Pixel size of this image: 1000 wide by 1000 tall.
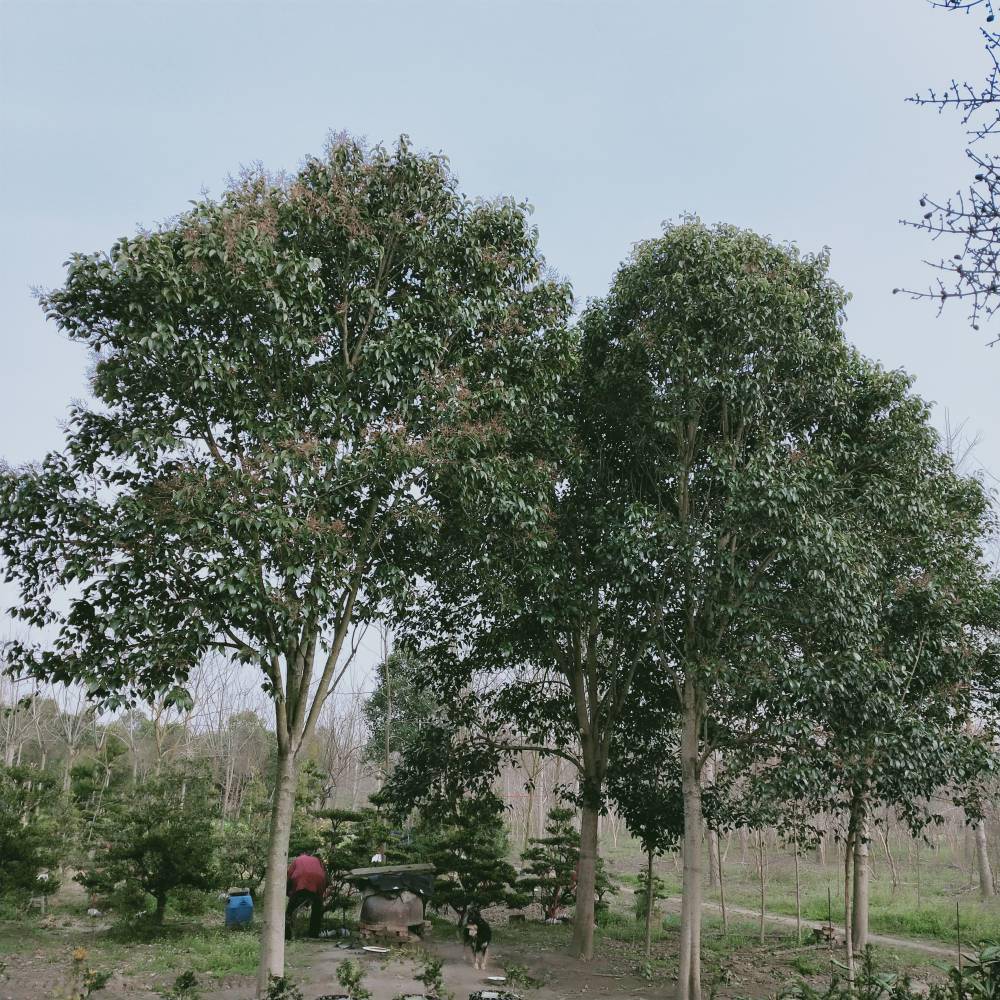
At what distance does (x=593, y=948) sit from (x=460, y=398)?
801 cm

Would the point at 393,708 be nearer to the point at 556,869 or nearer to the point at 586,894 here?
the point at 556,869

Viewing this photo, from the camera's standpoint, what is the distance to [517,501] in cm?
855

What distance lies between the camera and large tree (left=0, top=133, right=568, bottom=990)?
7242mm

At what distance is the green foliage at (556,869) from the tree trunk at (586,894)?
260 cm

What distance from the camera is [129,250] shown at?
7160 mm

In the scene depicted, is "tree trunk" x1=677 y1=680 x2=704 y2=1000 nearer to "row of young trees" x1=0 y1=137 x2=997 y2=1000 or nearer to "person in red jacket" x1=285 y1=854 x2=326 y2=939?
"row of young trees" x1=0 y1=137 x2=997 y2=1000

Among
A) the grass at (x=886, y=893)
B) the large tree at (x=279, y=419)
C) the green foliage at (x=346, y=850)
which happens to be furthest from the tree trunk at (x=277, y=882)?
the grass at (x=886, y=893)

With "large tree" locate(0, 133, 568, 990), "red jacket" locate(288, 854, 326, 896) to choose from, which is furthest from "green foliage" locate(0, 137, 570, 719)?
"red jacket" locate(288, 854, 326, 896)

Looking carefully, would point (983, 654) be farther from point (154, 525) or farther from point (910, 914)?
point (154, 525)

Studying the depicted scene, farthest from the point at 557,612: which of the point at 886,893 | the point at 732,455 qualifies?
the point at 886,893

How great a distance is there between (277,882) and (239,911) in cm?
462

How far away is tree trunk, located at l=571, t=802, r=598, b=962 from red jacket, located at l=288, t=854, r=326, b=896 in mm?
3431

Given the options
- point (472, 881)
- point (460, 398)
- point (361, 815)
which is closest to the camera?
point (460, 398)

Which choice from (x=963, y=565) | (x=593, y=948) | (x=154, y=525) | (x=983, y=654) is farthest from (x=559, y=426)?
(x=593, y=948)
